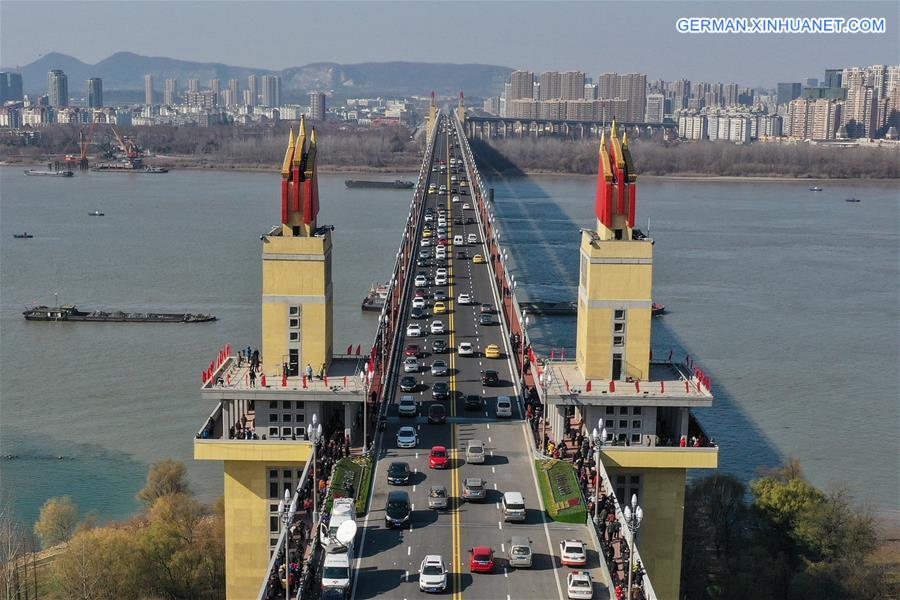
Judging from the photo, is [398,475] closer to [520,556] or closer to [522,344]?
[520,556]

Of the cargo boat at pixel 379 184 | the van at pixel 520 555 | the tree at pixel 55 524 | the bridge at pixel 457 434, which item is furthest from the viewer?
the cargo boat at pixel 379 184

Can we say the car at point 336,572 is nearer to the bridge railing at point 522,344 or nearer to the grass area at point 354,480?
the grass area at point 354,480

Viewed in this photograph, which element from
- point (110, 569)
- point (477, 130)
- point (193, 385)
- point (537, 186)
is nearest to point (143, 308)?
point (193, 385)

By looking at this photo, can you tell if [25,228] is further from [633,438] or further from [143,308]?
[633,438]

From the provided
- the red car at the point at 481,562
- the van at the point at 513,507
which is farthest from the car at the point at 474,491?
the red car at the point at 481,562

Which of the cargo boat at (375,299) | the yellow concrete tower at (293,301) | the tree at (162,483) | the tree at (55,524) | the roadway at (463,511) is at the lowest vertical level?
the tree at (55,524)
